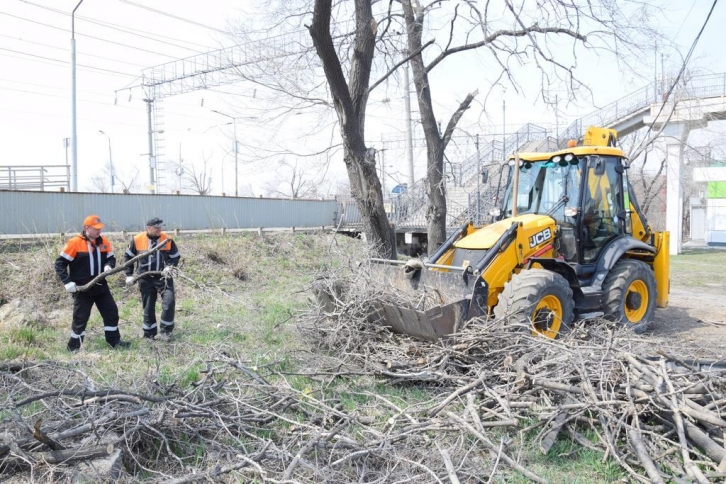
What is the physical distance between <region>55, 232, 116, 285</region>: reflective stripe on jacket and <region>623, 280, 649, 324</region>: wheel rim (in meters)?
6.48

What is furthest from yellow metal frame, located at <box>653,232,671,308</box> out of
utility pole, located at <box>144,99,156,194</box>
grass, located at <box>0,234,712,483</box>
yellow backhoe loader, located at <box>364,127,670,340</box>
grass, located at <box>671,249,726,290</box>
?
utility pole, located at <box>144,99,156,194</box>

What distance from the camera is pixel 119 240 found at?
43.4 ft

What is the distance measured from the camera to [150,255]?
25.7ft

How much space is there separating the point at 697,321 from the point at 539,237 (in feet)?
12.1

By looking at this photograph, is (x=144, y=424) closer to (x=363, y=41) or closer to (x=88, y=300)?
(x=88, y=300)

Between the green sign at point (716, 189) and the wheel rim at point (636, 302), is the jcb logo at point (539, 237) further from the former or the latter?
the green sign at point (716, 189)

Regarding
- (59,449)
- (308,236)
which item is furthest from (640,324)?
(308,236)

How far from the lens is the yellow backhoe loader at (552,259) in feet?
19.9

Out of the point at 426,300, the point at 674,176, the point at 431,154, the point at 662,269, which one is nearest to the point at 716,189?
the point at 674,176

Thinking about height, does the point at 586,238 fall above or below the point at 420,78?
below

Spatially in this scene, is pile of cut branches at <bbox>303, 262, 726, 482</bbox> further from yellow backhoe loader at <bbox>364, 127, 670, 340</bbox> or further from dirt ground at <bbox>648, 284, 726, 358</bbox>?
dirt ground at <bbox>648, 284, 726, 358</bbox>

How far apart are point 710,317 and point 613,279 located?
3098 mm

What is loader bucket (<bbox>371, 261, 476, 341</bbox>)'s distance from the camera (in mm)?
5723

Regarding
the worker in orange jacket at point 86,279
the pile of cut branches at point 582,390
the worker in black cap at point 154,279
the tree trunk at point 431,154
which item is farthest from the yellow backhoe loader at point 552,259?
the tree trunk at point 431,154
